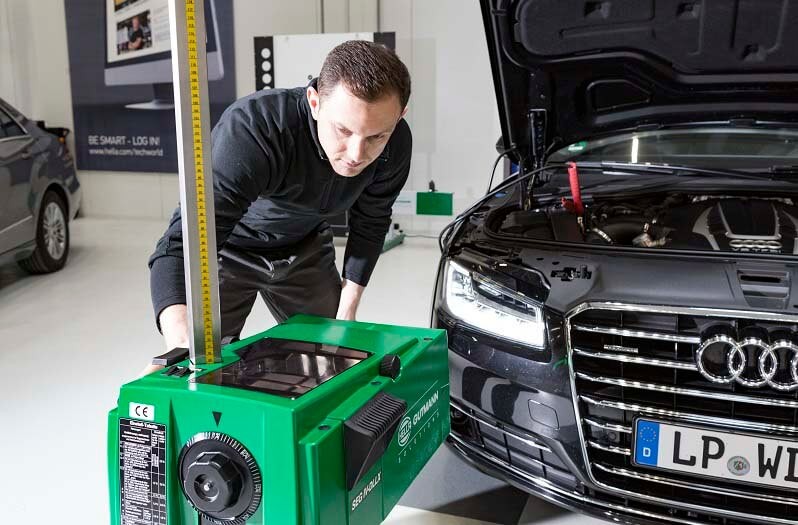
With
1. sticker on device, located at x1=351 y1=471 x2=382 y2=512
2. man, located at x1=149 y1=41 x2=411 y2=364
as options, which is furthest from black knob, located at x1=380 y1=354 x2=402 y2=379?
man, located at x1=149 y1=41 x2=411 y2=364

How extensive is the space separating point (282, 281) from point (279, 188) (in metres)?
0.43

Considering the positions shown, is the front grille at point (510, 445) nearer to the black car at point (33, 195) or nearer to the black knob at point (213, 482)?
the black knob at point (213, 482)

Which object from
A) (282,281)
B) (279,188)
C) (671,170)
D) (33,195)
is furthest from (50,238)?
(671,170)

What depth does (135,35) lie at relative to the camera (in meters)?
6.00

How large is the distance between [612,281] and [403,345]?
47cm

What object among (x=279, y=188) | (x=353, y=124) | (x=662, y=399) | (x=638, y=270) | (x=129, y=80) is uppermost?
(x=129, y=80)

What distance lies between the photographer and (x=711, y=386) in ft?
4.34

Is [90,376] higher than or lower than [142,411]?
lower

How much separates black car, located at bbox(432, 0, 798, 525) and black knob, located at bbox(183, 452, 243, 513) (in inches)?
28.2

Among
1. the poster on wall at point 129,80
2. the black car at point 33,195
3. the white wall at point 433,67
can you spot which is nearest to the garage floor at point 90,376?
the black car at point 33,195

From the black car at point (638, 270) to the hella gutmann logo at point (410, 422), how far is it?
29 centimetres

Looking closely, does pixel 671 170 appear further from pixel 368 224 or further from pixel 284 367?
pixel 284 367

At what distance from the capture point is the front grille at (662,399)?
1.29 m

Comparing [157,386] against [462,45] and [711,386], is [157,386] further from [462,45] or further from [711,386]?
[462,45]
